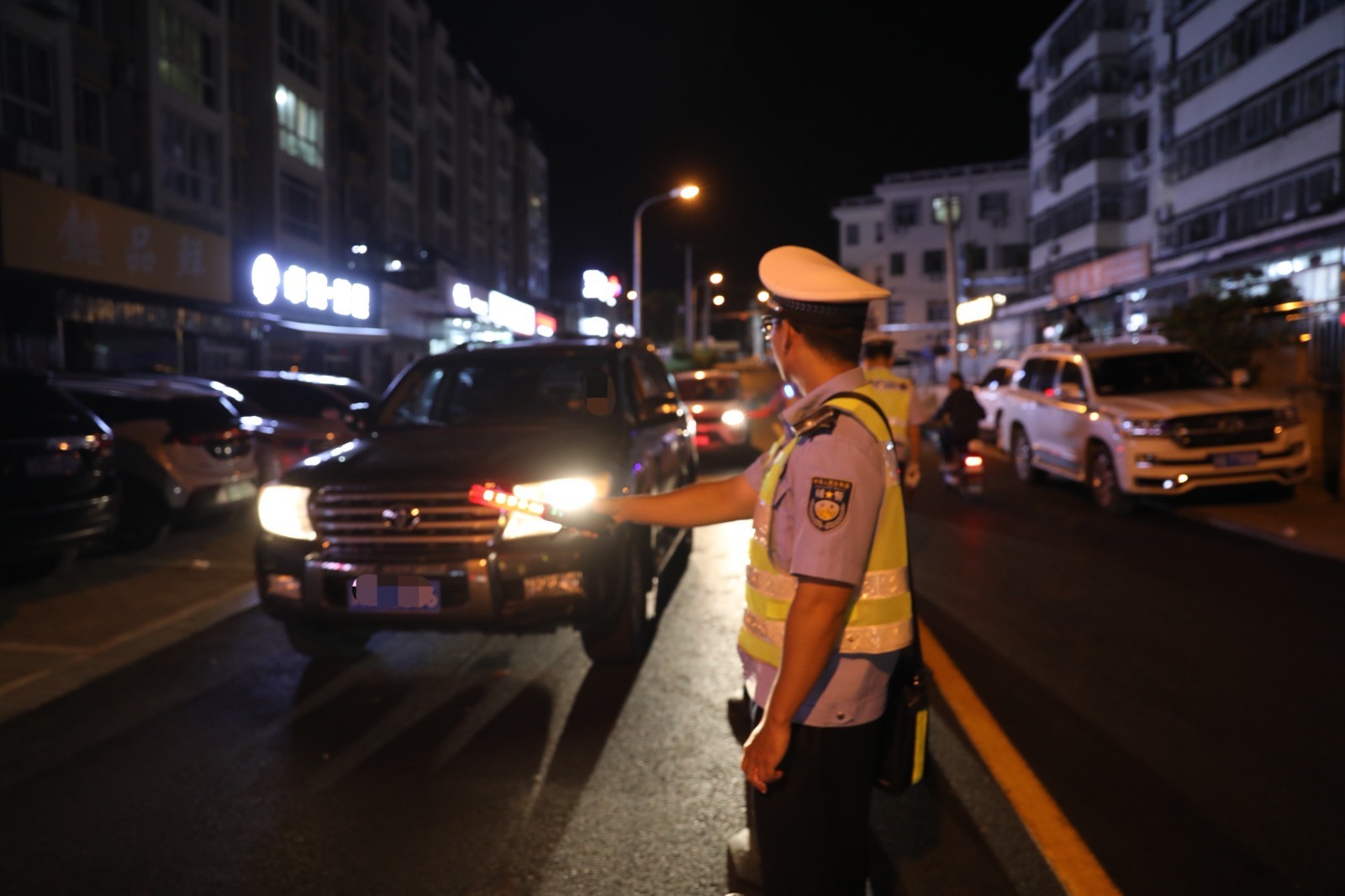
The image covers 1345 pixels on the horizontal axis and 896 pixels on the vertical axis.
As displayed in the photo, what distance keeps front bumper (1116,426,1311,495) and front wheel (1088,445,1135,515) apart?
1.59 ft

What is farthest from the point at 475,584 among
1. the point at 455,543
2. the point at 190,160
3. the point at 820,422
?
the point at 190,160

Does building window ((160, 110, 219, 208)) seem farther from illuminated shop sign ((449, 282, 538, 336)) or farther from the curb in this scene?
the curb

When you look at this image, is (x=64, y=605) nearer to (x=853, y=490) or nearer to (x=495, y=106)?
(x=853, y=490)

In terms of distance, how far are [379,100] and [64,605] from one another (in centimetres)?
3711

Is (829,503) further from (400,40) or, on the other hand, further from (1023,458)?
(400,40)

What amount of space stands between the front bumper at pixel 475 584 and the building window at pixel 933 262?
6585 centimetres

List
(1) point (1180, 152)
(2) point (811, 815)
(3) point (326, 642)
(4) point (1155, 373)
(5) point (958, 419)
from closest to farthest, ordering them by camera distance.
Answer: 1. (2) point (811, 815)
2. (3) point (326, 642)
3. (5) point (958, 419)
4. (4) point (1155, 373)
5. (1) point (1180, 152)

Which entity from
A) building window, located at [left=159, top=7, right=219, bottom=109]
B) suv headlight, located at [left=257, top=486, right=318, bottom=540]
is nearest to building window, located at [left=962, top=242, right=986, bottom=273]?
building window, located at [left=159, top=7, right=219, bottom=109]

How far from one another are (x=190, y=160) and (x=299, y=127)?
753 centimetres

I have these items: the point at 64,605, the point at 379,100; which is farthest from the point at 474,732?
the point at 379,100

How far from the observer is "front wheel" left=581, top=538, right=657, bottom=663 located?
5.53 meters

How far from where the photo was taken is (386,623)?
507cm

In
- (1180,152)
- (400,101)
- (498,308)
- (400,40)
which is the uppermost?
(400,40)

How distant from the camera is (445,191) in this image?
50656mm
